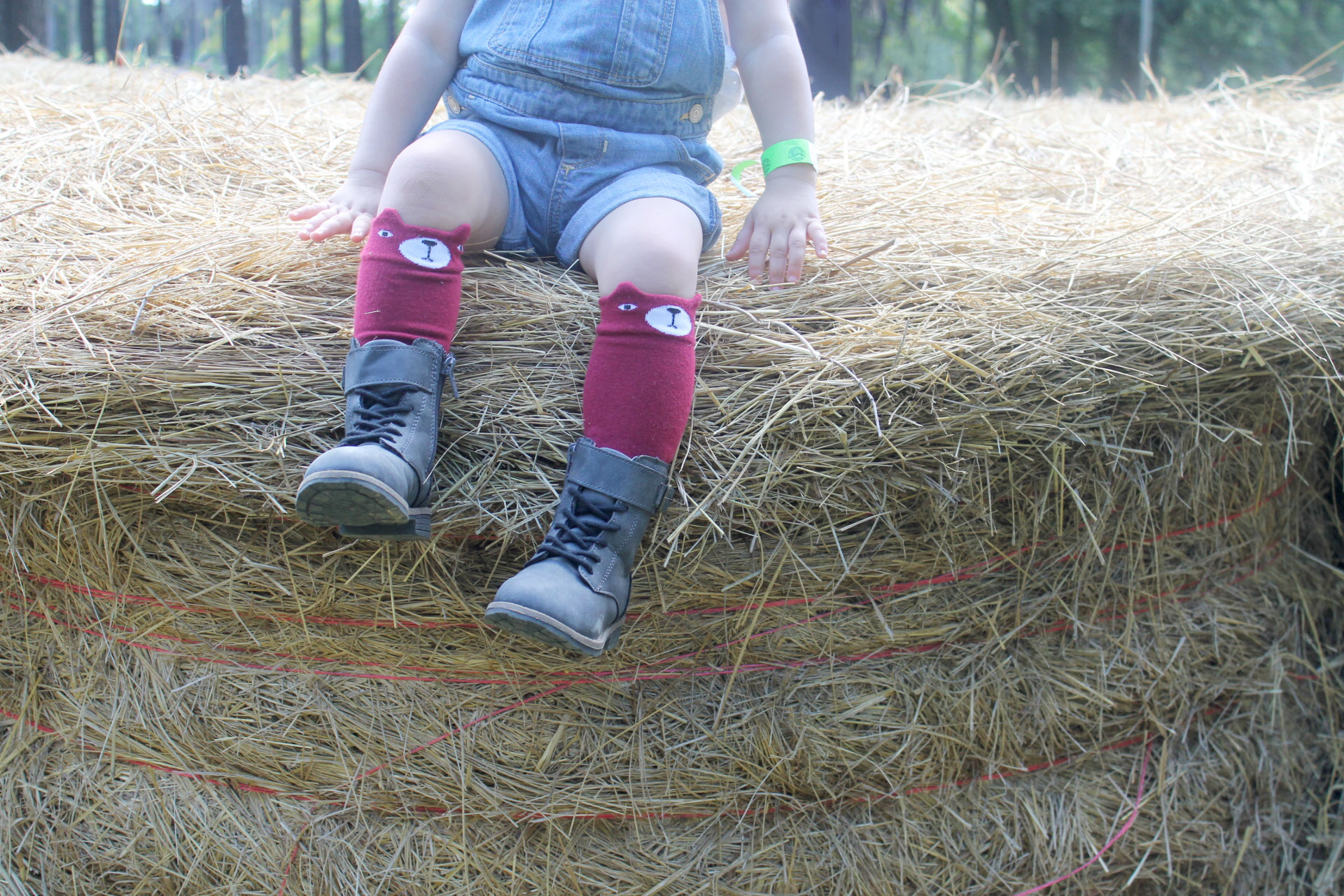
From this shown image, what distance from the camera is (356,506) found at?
940 millimetres

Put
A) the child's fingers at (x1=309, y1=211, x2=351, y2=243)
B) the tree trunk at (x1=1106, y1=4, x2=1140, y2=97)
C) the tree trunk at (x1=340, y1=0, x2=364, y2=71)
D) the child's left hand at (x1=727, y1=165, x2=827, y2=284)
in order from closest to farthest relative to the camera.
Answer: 1. the child's fingers at (x1=309, y1=211, x2=351, y2=243)
2. the child's left hand at (x1=727, y1=165, x2=827, y2=284)
3. the tree trunk at (x1=340, y1=0, x2=364, y2=71)
4. the tree trunk at (x1=1106, y1=4, x2=1140, y2=97)

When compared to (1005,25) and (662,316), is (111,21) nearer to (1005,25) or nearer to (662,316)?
(662,316)

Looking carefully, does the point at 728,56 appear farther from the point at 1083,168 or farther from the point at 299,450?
the point at 1083,168

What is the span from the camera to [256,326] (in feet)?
4.02

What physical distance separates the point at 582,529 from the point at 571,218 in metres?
0.55

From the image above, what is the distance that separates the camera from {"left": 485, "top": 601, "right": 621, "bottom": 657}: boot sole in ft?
3.04

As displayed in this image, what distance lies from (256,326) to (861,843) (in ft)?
3.85

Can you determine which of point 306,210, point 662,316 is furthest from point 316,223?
point 662,316

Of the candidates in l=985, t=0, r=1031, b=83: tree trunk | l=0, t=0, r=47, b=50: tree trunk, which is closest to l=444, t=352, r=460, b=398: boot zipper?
l=0, t=0, r=47, b=50: tree trunk

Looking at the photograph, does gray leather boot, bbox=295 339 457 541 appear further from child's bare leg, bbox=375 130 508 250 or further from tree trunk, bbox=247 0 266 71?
tree trunk, bbox=247 0 266 71

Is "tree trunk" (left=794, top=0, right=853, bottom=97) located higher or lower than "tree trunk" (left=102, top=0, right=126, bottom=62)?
higher

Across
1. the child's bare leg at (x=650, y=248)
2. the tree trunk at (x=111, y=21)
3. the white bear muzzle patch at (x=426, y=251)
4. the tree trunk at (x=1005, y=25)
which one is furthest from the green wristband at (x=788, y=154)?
the tree trunk at (x=1005, y=25)

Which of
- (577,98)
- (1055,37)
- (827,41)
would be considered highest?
(1055,37)

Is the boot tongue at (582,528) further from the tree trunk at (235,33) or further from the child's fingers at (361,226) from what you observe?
the tree trunk at (235,33)
